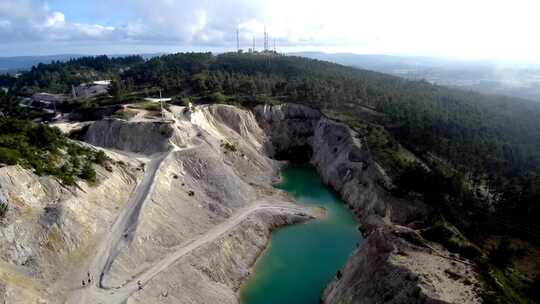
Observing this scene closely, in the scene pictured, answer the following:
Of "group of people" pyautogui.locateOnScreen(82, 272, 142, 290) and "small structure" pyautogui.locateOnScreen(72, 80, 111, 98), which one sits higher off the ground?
"small structure" pyautogui.locateOnScreen(72, 80, 111, 98)

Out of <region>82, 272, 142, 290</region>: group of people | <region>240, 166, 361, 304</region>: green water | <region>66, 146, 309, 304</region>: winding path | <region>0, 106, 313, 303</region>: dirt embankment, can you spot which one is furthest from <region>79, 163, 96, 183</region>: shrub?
<region>240, 166, 361, 304</region>: green water

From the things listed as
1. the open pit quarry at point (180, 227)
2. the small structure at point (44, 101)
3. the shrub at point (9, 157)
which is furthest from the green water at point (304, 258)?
the small structure at point (44, 101)

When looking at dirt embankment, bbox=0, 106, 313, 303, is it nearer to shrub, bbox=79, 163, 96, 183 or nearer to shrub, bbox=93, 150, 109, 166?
shrub, bbox=79, 163, 96, 183

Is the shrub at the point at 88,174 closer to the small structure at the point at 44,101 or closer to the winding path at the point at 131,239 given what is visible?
the winding path at the point at 131,239

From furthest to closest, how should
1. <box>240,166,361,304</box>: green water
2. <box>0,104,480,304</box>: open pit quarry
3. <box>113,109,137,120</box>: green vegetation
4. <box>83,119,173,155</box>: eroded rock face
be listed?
<box>113,109,137,120</box>: green vegetation
<box>83,119,173,155</box>: eroded rock face
<box>240,166,361,304</box>: green water
<box>0,104,480,304</box>: open pit quarry

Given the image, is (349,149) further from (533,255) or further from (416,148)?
(533,255)

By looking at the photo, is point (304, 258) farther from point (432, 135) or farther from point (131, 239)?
point (432, 135)

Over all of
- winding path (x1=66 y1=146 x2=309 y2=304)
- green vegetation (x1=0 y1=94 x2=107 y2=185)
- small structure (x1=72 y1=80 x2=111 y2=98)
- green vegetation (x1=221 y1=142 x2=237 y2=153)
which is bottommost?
winding path (x1=66 y1=146 x2=309 y2=304)
